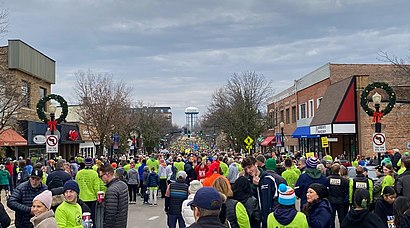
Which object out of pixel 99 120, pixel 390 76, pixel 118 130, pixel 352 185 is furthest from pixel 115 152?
Result: pixel 352 185

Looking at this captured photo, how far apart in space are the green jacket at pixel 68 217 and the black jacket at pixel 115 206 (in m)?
0.91

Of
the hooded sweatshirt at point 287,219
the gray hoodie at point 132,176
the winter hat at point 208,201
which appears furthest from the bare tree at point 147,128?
the winter hat at point 208,201

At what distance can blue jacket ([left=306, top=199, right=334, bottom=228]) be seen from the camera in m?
7.13

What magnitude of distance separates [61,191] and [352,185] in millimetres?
6037

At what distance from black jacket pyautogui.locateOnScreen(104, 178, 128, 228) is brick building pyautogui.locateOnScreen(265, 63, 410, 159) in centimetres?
2558

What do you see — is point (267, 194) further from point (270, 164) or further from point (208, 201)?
point (208, 201)

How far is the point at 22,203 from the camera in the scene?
914 cm

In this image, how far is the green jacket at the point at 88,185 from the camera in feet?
41.3

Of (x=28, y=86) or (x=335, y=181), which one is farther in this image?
(x=28, y=86)

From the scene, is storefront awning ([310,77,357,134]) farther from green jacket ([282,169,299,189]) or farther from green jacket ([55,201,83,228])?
green jacket ([55,201,83,228])

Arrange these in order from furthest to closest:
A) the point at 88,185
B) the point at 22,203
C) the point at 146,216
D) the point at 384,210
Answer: the point at 146,216 < the point at 88,185 < the point at 22,203 < the point at 384,210

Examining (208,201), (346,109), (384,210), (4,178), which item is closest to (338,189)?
(384,210)

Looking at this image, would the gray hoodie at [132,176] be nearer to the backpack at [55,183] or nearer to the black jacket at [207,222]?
the backpack at [55,183]

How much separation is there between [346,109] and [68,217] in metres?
31.5
